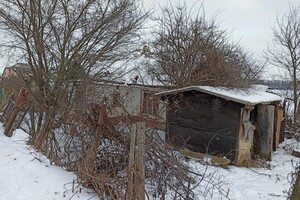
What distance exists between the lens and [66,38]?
491 inches

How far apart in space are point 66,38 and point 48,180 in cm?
788

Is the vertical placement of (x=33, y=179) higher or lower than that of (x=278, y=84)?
lower

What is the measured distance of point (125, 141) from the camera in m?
5.59

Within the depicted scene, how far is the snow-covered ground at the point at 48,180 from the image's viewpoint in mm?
5121

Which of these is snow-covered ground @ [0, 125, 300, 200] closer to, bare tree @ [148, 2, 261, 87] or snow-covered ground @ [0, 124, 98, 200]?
snow-covered ground @ [0, 124, 98, 200]

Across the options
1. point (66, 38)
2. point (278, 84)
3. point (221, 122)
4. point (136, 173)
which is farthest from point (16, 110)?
point (278, 84)

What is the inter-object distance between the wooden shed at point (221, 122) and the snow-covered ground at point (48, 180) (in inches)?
45.6

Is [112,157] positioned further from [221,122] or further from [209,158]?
[221,122]

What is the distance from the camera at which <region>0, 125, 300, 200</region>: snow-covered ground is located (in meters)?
5.12

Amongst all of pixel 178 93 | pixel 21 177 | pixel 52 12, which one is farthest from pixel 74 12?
pixel 21 177

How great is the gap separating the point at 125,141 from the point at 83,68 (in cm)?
773

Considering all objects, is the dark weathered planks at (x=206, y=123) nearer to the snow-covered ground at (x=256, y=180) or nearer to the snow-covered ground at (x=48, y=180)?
the snow-covered ground at (x=256, y=180)

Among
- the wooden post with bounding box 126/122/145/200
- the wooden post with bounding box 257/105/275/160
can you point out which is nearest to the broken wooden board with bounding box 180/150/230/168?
the wooden post with bounding box 257/105/275/160

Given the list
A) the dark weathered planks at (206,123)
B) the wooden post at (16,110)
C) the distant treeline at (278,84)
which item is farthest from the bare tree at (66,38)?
the distant treeline at (278,84)
